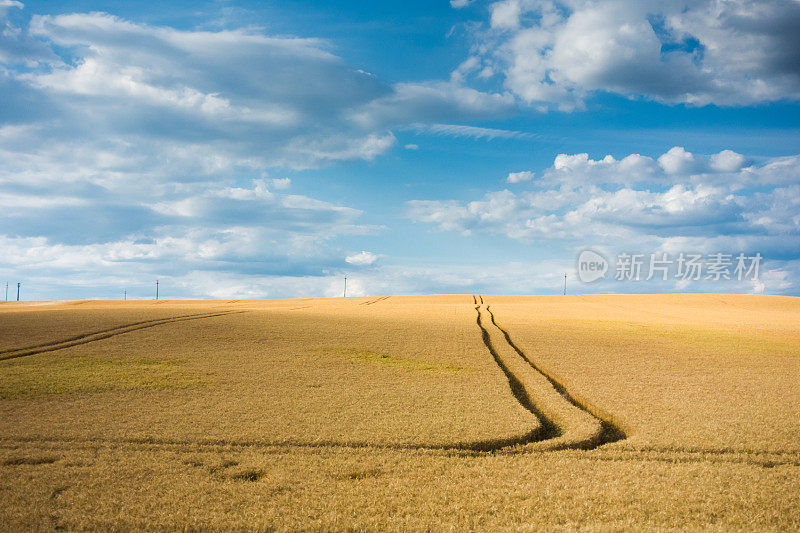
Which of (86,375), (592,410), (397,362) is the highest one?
(397,362)

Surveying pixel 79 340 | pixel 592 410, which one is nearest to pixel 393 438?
pixel 592 410

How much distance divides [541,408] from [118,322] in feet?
80.0

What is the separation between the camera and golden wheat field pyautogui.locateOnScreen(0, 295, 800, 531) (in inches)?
300

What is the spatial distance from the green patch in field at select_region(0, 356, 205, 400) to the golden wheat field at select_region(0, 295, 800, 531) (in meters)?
0.11

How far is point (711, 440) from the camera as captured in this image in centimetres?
1081

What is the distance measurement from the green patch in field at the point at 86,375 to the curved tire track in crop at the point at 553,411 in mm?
9460

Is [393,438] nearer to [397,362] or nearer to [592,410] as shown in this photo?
[592,410]

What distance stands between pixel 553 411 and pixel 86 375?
13.9 m

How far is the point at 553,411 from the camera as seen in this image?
12867 millimetres

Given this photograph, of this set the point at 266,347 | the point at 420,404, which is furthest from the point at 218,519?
the point at 266,347

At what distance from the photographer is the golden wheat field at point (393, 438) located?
7.62 meters

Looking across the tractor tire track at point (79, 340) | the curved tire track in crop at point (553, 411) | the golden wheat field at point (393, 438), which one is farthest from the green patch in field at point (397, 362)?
the tractor tire track at point (79, 340)

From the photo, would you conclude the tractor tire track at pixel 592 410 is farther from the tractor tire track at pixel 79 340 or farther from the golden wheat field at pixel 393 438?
the tractor tire track at pixel 79 340

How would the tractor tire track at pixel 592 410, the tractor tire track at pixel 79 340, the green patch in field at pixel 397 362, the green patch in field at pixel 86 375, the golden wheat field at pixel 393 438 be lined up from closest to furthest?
the golden wheat field at pixel 393 438 → the tractor tire track at pixel 592 410 → the green patch in field at pixel 86 375 → the green patch in field at pixel 397 362 → the tractor tire track at pixel 79 340
